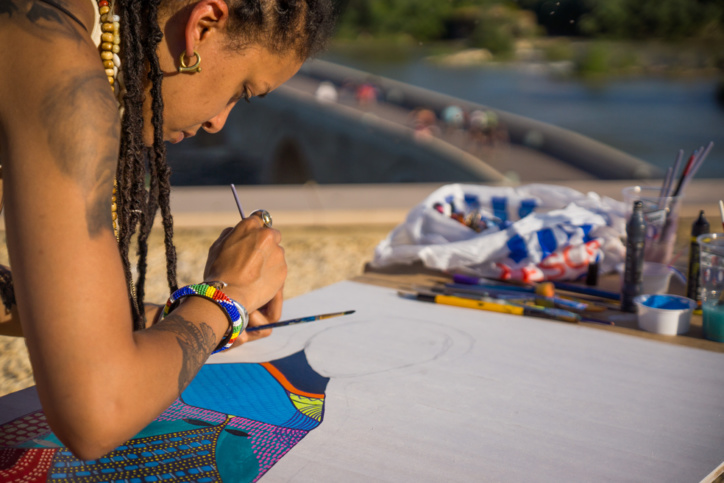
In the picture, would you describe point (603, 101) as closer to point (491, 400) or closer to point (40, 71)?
point (491, 400)

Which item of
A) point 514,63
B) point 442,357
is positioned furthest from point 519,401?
point 514,63

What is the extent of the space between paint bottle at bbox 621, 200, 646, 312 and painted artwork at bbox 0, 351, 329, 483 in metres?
0.74

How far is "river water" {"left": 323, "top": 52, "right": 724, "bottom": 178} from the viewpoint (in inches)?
743

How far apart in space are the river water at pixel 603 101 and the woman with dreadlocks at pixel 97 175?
54.1 ft

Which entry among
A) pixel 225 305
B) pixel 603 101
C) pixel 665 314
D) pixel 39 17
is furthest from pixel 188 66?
pixel 603 101

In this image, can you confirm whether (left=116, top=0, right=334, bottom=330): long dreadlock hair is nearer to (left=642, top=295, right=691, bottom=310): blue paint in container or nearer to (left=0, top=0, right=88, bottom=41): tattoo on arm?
(left=0, top=0, right=88, bottom=41): tattoo on arm

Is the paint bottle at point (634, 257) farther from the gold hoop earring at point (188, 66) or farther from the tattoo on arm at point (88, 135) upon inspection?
the tattoo on arm at point (88, 135)

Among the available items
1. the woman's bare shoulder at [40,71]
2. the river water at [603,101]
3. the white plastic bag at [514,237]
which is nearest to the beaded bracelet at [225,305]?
the woman's bare shoulder at [40,71]

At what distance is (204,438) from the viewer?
954 mm

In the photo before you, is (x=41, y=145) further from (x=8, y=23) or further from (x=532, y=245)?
(x=532, y=245)

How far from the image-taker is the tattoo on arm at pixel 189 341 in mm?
834

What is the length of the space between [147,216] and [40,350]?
1.54ft

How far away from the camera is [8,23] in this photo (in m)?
0.71

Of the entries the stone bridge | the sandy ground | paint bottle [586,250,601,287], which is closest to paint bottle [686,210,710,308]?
paint bottle [586,250,601,287]
